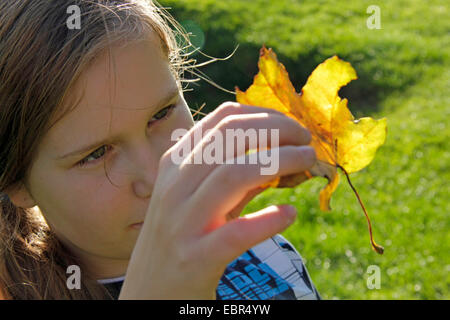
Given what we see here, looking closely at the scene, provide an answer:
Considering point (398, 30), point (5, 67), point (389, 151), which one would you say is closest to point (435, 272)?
point (389, 151)

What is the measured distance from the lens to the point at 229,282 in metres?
1.39

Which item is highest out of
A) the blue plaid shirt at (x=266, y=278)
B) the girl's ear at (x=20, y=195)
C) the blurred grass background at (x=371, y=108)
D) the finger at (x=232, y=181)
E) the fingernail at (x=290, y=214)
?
the finger at (x=232, y=181)

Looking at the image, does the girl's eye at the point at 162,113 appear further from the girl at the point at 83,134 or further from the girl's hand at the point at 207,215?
the girl's hand at the point at 207,215

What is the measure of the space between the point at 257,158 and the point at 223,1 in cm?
591

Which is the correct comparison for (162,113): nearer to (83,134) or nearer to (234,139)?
(83,134)

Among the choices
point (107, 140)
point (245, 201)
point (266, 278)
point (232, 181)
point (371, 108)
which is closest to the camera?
point (232, 181)

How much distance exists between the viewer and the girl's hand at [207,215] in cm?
64

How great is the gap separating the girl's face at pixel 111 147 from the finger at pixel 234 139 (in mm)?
378

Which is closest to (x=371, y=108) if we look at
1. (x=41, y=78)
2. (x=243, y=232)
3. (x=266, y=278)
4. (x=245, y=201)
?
(x=266, y=278)

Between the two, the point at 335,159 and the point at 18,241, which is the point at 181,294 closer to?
the point at 335,159

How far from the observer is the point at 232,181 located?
2.08ft

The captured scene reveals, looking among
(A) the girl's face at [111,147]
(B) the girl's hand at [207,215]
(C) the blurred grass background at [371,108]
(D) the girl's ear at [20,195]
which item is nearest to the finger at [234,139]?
(B) the girl's hand at [207,215]

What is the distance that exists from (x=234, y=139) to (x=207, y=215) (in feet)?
0.33

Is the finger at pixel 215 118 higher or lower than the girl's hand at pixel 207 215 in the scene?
higher
